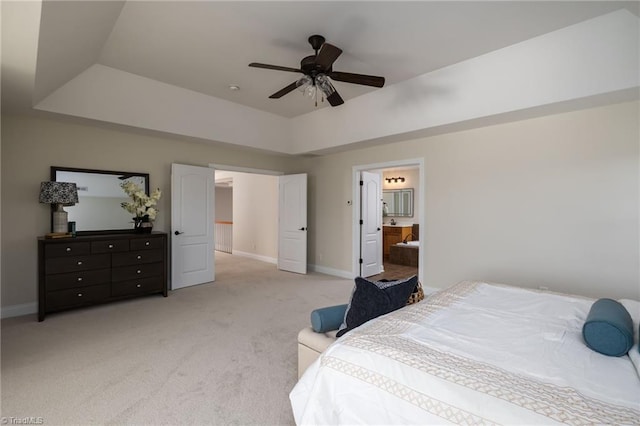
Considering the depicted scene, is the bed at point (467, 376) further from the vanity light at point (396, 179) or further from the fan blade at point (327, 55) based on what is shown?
the vanity light at point (396, 179)

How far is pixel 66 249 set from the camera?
3.52 metres

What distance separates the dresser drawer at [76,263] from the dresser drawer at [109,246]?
2.9 inches

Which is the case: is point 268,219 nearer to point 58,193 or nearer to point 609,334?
point 58,193

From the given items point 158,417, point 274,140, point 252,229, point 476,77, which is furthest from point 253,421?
point 252,229

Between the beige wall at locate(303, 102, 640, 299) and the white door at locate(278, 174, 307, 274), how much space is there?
194 centimetres

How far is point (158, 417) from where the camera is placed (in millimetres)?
1847

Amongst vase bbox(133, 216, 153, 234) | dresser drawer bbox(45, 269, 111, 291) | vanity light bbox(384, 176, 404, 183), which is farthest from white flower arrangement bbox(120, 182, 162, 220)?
vanity light bbox(384, 176, 404, 183)

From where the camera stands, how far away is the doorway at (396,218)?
5.43m

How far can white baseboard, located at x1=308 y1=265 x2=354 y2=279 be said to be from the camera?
18.7 ft

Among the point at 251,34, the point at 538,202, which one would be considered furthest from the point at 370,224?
the point at 251,34

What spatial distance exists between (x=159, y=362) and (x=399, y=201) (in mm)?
7320

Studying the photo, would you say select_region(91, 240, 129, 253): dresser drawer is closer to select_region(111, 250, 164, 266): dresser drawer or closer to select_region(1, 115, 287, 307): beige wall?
select_region(111, 250, 164, 266): dresser drawer

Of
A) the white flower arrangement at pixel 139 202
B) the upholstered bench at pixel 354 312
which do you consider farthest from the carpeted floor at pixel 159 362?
the white flower arrangement at pixel 139 202

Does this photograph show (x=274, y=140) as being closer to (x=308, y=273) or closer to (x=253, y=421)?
(x=308, y=273)
